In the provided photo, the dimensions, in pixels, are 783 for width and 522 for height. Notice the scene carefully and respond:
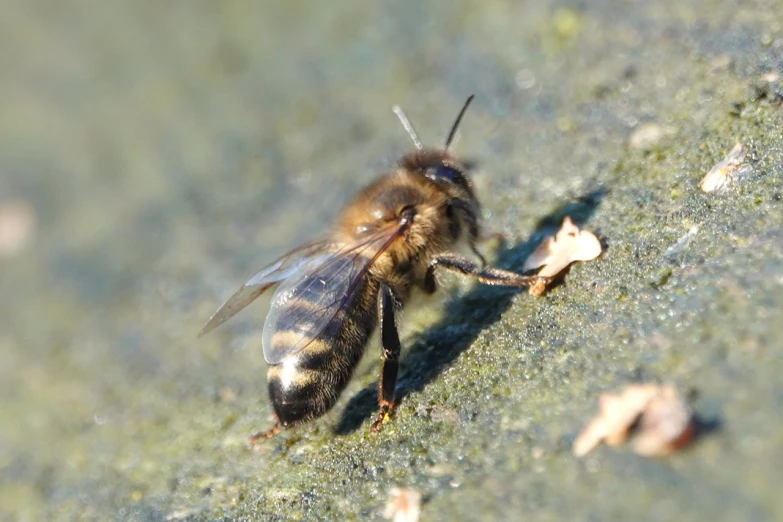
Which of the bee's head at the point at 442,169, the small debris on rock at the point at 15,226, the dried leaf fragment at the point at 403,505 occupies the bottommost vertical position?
the dried leaf fragment at the point at 403,505

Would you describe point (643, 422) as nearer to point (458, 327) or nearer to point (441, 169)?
point (458, 327)

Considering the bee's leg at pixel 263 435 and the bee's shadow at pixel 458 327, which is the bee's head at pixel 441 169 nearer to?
the bee's shadow at pixel 458 327

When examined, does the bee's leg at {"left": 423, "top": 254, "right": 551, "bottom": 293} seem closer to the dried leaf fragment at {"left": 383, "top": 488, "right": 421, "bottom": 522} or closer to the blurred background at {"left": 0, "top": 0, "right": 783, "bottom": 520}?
the blurred background at {"left": 0, "top": 0, "right": 783, "bottom": 520}

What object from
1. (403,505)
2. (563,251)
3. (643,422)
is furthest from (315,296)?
(643,422)

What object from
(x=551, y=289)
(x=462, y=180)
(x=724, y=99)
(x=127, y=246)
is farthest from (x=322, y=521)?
(x=127, y=246)

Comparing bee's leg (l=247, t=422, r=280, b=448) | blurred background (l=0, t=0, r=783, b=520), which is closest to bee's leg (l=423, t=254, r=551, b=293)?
blurred background (l=0, t=0, r=783, b=520)

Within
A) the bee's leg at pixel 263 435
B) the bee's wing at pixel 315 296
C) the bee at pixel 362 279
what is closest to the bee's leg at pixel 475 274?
the bee at pixel 362 279
